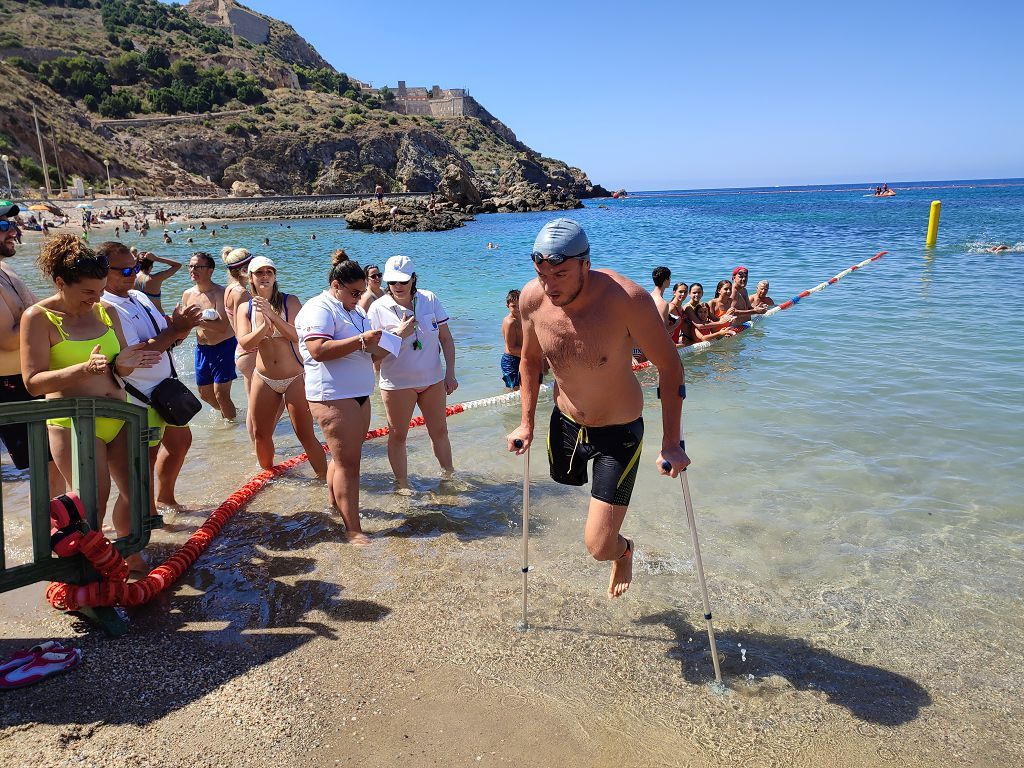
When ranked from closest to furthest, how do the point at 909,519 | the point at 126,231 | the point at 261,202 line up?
the point at 909,519
the point at 126,231
the point at 261,202

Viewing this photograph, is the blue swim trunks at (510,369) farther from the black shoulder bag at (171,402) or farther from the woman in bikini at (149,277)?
the black shoulder bag at (171,402)

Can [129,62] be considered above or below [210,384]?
above

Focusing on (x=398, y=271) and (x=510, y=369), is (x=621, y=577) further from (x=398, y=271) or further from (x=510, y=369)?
(x=510, y=369)

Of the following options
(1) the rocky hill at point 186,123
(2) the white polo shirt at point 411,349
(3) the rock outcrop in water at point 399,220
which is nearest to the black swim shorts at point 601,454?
(2) the white polo shirt at point 411,349

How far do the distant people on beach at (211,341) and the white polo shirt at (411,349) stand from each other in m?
2.23

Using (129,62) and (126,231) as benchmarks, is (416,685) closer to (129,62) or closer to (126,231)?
(126,231)

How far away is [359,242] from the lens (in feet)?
129

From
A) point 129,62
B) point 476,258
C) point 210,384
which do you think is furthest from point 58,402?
point 129,62

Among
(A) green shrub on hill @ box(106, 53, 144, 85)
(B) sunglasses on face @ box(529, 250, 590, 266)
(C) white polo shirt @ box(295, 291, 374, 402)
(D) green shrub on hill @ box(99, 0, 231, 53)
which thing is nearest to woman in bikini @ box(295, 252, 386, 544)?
(C) white polo shirt @ box(295, 291, 374, 402)

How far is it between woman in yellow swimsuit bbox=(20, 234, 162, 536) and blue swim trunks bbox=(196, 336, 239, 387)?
3262 mm

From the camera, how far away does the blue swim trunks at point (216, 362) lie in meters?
7.01

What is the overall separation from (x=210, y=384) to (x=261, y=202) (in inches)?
2725

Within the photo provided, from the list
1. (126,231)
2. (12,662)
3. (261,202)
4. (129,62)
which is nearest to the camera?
(12,662)

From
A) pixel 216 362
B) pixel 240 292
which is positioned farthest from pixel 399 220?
pixel 240 292
